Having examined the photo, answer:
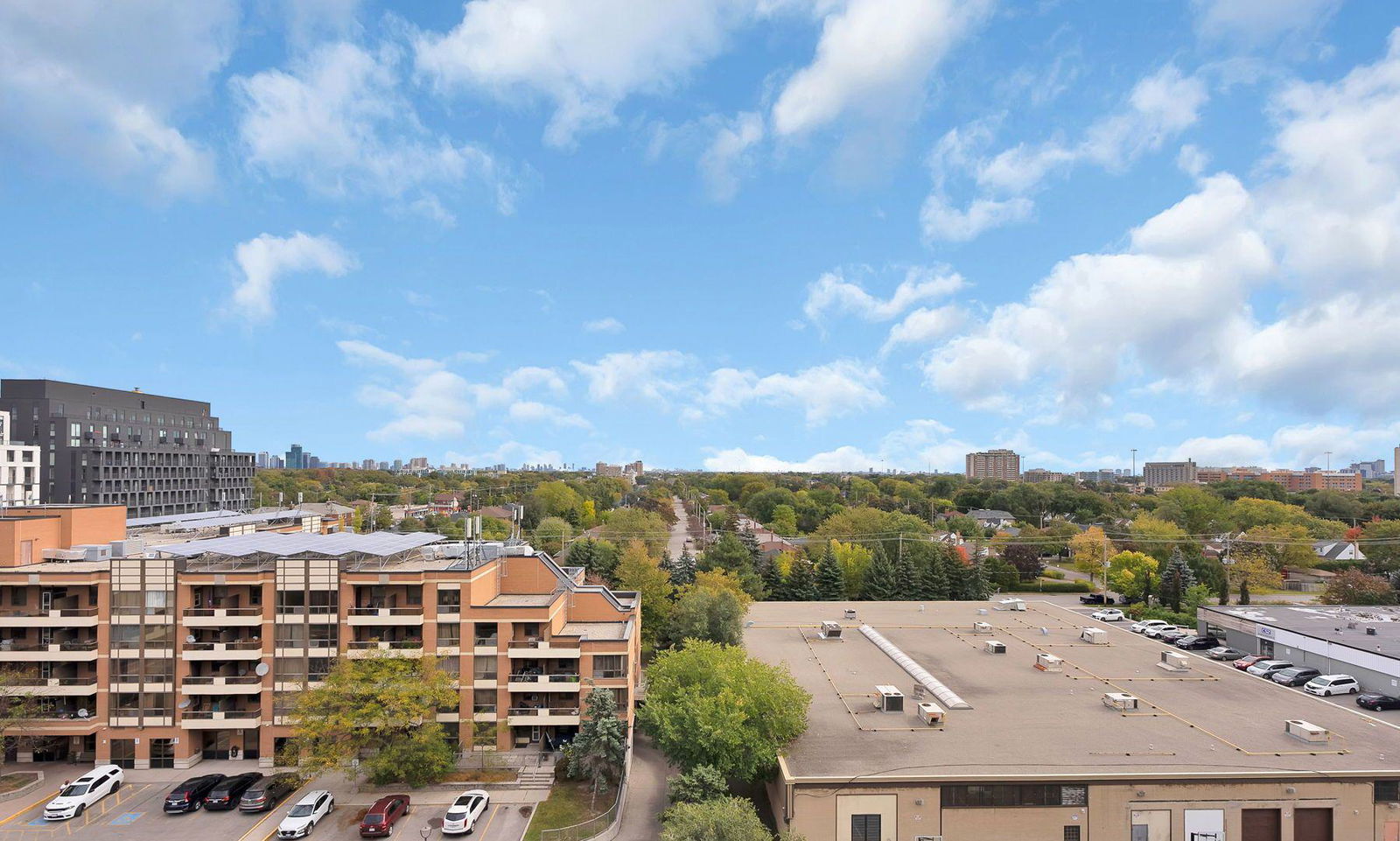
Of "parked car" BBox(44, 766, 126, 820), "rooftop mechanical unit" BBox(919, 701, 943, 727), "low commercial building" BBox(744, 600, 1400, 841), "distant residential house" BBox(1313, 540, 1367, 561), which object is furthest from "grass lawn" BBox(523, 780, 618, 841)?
"distant residential house" BBox(1313, 540, 1367, 561)

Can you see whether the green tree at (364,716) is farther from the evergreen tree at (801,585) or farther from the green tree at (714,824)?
the evergreen tree at (801,585)

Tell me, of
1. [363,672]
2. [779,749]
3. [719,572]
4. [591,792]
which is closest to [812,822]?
[779,749]

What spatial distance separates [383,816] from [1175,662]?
37.9 m

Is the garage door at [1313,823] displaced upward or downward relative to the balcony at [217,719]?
downward

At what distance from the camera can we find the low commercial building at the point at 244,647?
1219 inches

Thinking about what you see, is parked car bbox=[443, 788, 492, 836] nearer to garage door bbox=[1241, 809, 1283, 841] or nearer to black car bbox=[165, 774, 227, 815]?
black car bbox=[165, 774, 227, 815]

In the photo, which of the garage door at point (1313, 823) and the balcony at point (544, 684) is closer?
the garage door at point (1313, 823)

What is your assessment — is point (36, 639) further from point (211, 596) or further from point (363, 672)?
point (363, 672)

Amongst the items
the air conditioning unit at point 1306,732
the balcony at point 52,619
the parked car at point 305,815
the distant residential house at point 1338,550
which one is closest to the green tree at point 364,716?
the parked car at point 305,815

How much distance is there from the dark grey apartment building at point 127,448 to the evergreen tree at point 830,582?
6429cm

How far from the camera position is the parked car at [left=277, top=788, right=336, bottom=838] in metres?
25.5

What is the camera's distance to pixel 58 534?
34969 millimetres

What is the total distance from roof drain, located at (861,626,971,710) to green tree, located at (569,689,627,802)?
13875mm

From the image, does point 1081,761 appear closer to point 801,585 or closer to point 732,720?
point 732,720
